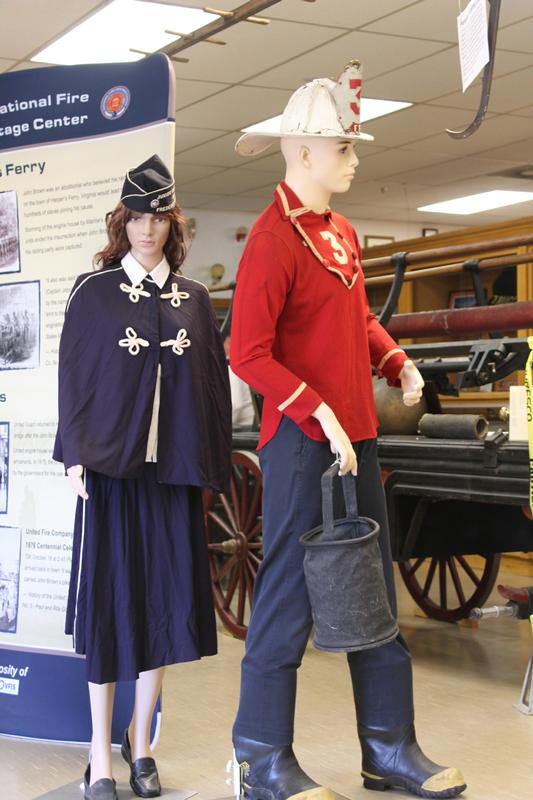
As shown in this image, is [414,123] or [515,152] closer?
[414,123]

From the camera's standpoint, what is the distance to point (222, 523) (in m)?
4.84

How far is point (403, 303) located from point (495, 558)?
4400 mm

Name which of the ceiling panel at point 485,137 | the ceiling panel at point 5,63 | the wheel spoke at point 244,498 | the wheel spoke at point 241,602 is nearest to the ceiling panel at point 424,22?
the ceiling panel at point 485,137

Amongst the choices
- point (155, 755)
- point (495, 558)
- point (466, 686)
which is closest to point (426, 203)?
point (495, 558)

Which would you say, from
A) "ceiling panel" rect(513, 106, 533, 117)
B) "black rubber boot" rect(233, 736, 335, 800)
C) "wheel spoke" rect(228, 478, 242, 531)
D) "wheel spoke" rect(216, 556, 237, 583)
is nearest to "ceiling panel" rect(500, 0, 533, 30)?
"ceiling panel" rect(513, 106, 533, 117)

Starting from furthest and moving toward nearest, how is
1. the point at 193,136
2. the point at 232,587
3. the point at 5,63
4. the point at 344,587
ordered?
the point at 193,136
the point at 5,63
the point at 232,587
the point at 344,587

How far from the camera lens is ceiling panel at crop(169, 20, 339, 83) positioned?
5625 mm

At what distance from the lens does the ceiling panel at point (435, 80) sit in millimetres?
6001

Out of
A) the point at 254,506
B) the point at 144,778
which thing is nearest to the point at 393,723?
the point at 144,778

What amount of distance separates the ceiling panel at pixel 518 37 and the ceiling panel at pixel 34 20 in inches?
78.7

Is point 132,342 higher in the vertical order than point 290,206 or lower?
lower

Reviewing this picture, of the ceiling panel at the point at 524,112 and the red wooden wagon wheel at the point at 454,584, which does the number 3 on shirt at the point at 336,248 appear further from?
the ceiling panel at the point at 524,112

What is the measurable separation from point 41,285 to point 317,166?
0.93m

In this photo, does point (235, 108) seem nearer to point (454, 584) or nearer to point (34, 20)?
point (34, 20)
